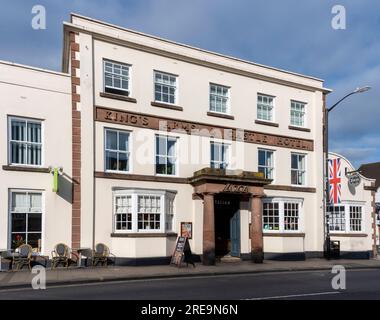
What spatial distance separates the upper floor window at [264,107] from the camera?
26.4 meters

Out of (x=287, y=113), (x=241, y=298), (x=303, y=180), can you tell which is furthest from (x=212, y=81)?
(x=241, y=298)

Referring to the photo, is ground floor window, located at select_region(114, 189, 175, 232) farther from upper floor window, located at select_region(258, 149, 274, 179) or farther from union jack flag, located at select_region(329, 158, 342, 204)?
union jack flag, located at select_region(329, 158, 342, 204)

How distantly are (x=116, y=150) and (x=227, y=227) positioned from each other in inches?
279

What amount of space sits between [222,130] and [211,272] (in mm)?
7997

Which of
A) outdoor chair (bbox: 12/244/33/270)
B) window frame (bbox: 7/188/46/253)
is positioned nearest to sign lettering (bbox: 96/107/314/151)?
window frame (bbox: 7/188/46/253)

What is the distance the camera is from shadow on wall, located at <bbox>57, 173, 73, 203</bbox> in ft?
65.9

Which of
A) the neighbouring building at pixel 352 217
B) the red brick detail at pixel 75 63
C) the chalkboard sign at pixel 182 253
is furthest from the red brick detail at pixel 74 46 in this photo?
the neighbouring building at pixel 352 217

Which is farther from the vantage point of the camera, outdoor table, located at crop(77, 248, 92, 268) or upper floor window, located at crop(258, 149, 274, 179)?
upper floor window, located at crop(258, 149, 274, 179)

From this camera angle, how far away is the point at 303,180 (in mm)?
27734

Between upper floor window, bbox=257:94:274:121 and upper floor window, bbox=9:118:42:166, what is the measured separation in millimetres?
11596

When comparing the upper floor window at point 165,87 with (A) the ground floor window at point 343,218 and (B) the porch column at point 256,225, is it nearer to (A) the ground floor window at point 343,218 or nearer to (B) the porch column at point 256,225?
(B) the porch column at point 256,225

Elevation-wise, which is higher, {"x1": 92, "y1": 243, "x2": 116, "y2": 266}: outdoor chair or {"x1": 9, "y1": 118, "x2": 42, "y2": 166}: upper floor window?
{"x1": 9, "y1": 118, "x2": 42, "y2": 166}: upper floor window

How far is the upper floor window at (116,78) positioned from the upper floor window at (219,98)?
466 centimetres
